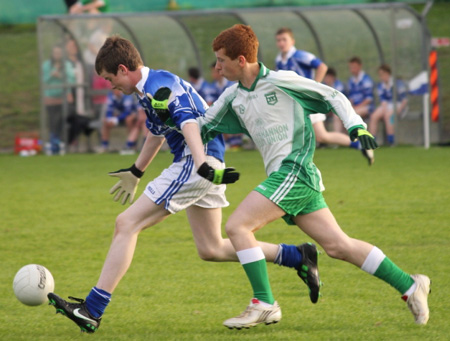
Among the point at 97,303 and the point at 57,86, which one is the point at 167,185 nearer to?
the point at 97,303

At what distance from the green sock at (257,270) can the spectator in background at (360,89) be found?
13.0 m

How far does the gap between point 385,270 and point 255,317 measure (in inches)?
29.6

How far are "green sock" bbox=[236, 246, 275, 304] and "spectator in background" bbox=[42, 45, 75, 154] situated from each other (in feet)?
44.9

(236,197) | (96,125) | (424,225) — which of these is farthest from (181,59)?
(424,225)

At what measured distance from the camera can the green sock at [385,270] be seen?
15.8 ft

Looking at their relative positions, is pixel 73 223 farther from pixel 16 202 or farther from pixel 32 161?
pixel 32 161

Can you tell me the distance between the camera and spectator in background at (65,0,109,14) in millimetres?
20312

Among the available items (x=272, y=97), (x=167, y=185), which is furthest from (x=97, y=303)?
(x=272, y=97)

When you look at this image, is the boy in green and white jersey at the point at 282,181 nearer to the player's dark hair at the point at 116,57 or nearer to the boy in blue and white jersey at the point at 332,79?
the player's dark hair at the point at 116,57

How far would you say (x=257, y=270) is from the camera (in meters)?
4.80

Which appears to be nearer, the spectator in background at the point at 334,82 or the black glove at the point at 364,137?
the black glove at the point at 364,137

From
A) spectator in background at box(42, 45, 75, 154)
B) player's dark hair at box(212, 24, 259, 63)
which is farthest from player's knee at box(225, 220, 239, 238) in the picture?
spectator in background at box(42, 45, 75, 154)

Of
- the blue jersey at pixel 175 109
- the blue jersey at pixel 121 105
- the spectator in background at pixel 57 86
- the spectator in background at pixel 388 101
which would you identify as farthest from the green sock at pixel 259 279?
the spectator in background at pixel 57 86

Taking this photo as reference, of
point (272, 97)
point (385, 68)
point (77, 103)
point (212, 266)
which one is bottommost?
point (77, 103)
